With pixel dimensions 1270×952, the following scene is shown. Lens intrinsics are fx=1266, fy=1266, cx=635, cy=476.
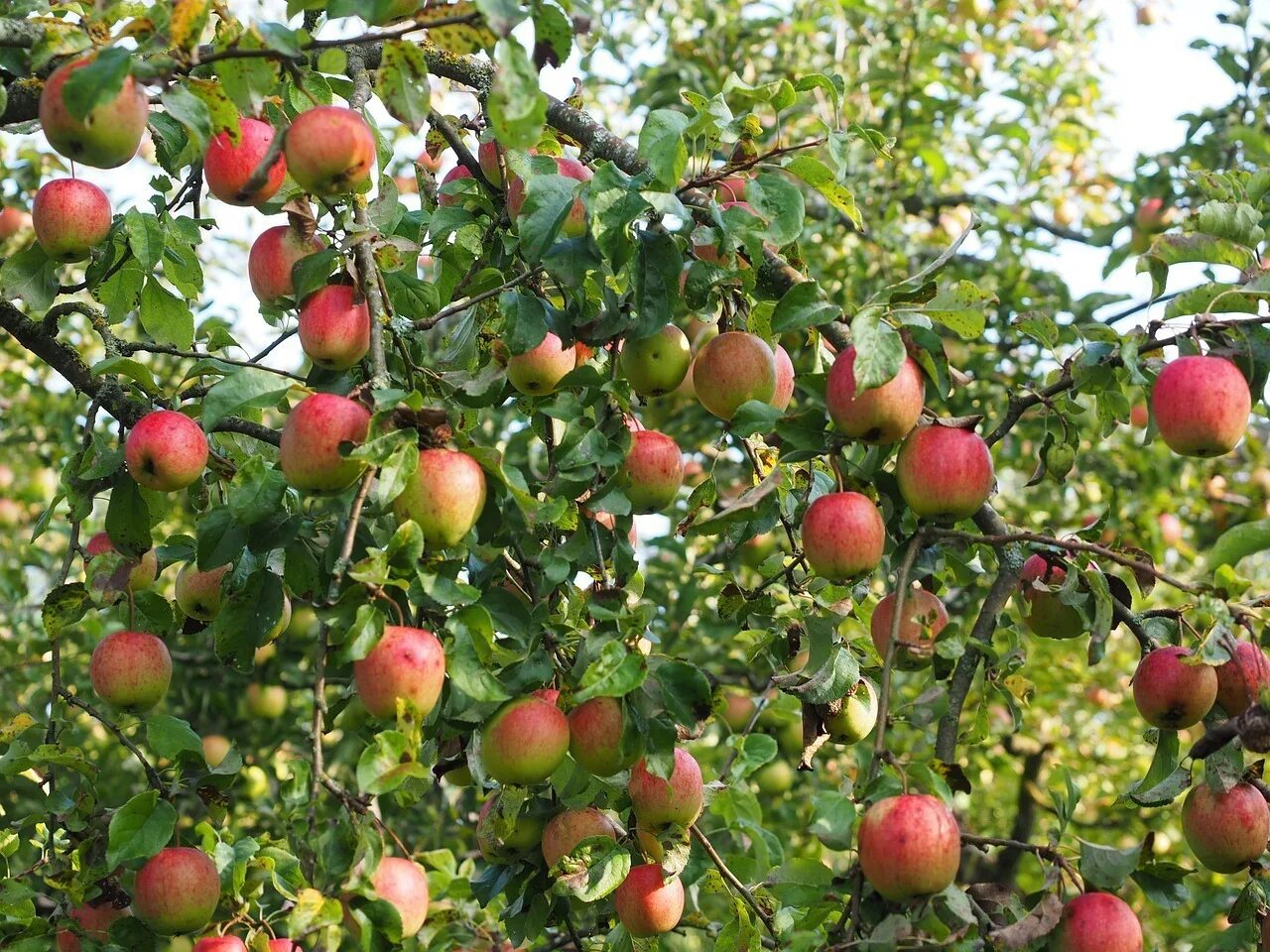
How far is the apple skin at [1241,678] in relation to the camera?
1563 millimetres

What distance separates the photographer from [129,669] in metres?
1.83

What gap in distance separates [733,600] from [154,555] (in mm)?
901

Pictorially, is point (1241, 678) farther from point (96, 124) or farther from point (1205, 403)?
point (96, 124)

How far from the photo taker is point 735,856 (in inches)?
90.5

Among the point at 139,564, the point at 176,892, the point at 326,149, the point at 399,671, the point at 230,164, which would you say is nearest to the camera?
the point at 399,671

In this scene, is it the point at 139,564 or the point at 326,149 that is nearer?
the point at 326,149

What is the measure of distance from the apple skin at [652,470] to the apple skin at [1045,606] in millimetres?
494

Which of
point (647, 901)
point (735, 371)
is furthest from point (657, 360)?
point (647, 901)

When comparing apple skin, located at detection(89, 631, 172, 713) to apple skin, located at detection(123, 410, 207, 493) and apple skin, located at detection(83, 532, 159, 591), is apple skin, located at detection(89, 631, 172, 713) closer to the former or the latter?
apple skin, located at detection(83, 532, 159, 591)

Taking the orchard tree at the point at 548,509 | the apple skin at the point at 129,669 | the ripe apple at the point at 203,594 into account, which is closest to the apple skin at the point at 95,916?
the orchard tree at the point at 548,509

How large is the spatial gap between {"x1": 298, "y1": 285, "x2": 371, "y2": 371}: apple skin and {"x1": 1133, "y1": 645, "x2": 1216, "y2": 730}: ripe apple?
106 centimetres

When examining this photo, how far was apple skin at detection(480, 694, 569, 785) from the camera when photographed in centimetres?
141

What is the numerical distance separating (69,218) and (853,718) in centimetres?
132

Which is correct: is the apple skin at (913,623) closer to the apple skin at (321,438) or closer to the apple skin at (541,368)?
the apple skin at (541,368)
